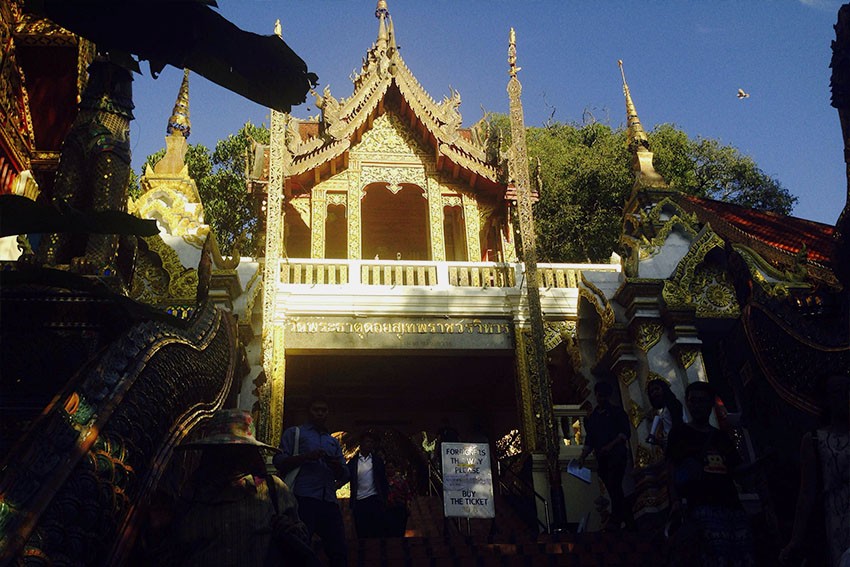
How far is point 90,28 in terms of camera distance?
296 cm

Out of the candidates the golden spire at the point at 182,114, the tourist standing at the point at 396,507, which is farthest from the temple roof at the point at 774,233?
the golden spire at the point at 182,114

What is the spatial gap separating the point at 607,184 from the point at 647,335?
1659 centimetres

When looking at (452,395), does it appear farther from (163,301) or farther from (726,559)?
(726,559)

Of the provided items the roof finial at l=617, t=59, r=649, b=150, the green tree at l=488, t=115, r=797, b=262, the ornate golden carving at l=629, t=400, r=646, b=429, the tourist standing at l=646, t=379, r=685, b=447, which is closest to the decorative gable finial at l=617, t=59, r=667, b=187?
the roof finial at l=617, t=59, r=649, b=150

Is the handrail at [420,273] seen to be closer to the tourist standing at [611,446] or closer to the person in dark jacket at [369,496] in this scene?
the tourist standing at [611,446]

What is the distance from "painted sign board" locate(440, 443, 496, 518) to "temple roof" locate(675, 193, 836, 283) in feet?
18.3

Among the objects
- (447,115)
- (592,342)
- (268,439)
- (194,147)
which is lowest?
(268,439)

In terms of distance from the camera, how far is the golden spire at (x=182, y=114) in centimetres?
1249

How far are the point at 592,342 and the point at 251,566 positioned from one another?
30.3 ft

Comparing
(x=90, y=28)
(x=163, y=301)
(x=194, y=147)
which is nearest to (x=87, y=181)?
(x=90, y=28)

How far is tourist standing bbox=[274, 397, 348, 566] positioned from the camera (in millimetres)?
4375

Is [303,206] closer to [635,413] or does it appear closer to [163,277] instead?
[163,277]

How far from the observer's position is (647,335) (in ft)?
31.7

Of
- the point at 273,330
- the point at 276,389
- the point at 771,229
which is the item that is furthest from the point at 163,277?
the point at 771,229
